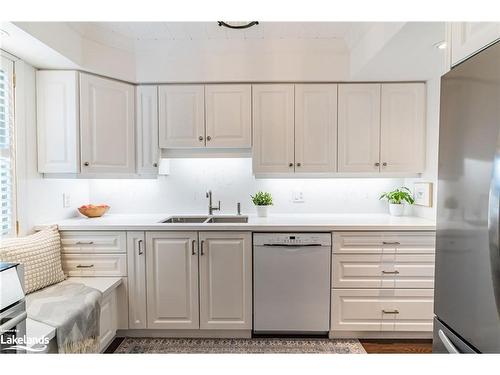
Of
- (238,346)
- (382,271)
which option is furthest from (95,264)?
(382,271)

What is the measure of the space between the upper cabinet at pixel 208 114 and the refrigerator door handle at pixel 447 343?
183 cm

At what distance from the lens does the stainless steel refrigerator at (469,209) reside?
767 millimetres

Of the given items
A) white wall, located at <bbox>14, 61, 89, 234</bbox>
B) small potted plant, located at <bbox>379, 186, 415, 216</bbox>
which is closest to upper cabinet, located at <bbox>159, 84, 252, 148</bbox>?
white wall, located at <bbox>14, 61, 89, 234</bbox>

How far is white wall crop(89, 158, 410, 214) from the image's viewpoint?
278 centimetres

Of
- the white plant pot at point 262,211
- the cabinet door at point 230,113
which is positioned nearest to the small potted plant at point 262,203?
the white plant pot at point 262,211

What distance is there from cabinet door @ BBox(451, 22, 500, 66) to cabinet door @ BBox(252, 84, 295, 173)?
1457 millimetres

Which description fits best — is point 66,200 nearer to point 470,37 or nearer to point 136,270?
point 136,270

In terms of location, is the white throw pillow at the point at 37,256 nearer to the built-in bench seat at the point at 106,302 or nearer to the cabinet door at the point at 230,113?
the built-in bench seat at the point at 106,302

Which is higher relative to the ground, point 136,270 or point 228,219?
point 228,219

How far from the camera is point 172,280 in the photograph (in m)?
2.19

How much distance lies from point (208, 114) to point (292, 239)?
1.29 m

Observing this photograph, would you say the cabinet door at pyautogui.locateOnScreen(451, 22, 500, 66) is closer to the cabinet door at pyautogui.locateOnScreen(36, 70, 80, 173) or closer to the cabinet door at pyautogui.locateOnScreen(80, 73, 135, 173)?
the cabinet door at pyautogui.locateOnScreen(80, 73, 135, 173)
